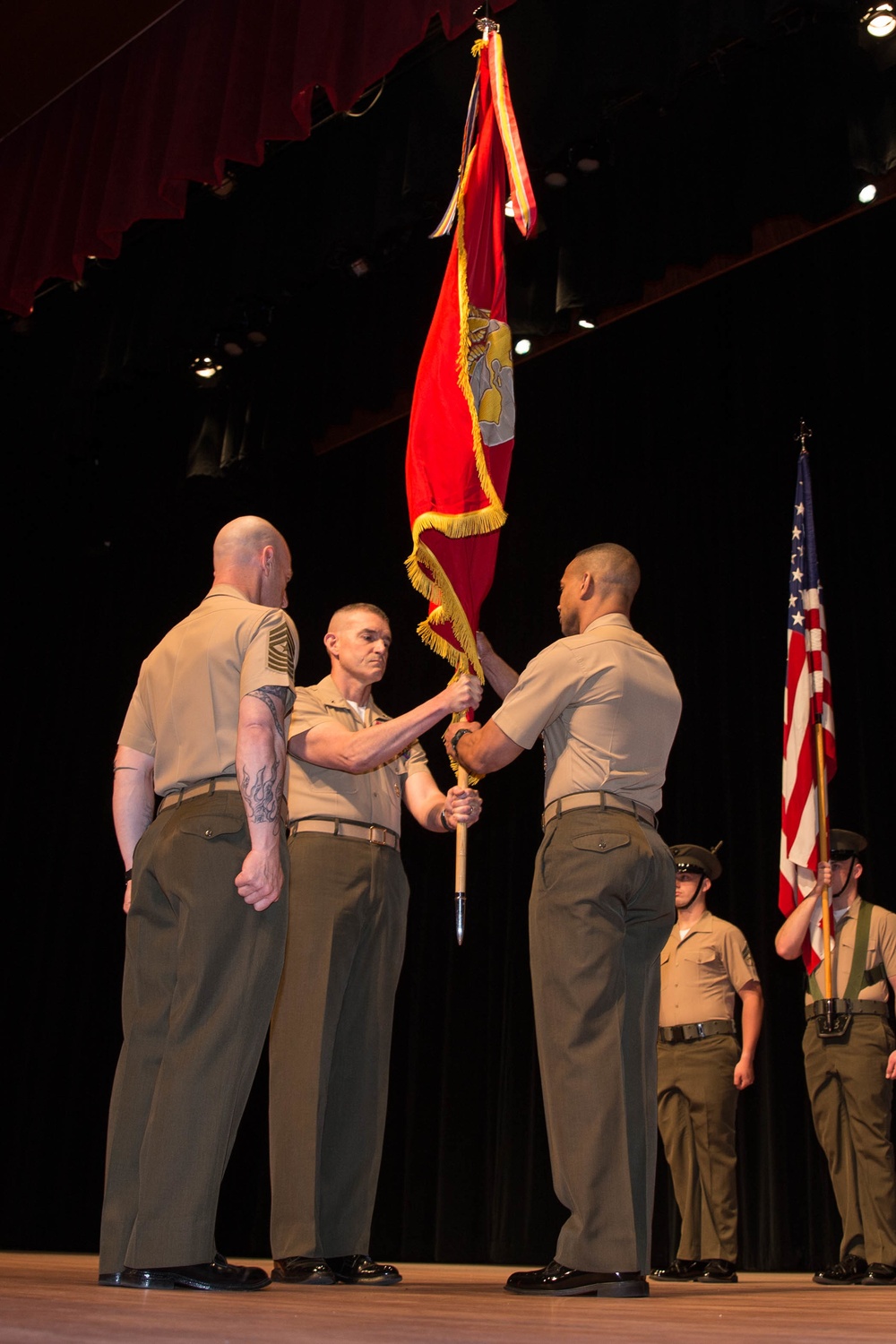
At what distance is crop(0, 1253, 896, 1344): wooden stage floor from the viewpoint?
57.2 inches

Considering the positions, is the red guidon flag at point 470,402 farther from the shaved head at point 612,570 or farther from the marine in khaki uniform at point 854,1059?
the marine in khaki uniform at point 854,1059

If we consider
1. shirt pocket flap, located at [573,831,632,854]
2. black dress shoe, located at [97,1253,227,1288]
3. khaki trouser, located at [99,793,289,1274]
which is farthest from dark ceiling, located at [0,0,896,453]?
black dress shoe, located at [97,1253,227,1288]

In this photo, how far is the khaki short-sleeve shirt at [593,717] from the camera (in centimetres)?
298

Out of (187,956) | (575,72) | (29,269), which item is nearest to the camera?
(187,956)

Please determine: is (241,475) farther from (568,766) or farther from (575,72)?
(568,766)

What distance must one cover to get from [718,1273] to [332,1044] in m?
2.04

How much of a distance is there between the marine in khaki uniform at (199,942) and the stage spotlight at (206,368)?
4.14 m

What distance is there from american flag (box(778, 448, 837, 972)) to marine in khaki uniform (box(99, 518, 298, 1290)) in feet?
9.57

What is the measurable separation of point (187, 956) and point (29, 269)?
13.3 ft

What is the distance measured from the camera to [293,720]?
3.51m

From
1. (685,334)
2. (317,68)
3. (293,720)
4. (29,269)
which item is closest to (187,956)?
(293,720)

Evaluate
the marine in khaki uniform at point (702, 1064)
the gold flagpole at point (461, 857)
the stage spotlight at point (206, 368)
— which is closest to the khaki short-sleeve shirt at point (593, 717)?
the gold flagpole at point (461, 857)

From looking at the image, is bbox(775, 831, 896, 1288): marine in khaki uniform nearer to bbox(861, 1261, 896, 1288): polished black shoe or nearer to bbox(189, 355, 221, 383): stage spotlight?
bbox(861, 1261, 896, 1288): polished black shoe

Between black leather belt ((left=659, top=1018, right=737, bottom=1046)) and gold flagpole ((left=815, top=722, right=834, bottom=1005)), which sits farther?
black leather belt ((left=659, top=1018, right=737, bottom=1046))
